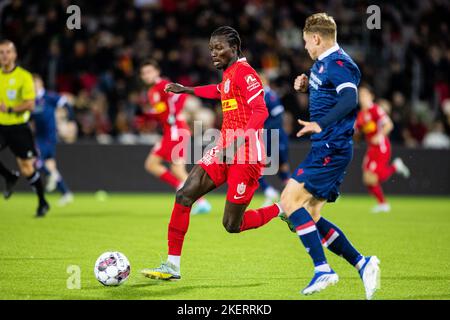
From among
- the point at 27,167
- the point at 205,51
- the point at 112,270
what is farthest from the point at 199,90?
the point at 205,51

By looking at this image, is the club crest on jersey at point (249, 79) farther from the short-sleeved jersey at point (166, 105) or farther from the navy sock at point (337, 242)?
the short-sleeved jersey at point (166, 105)

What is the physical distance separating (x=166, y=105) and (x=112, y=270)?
7108 millimetres

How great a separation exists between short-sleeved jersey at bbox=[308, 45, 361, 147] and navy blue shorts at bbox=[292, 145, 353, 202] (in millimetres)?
73

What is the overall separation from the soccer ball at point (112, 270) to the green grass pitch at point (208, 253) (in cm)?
9

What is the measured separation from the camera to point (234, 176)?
7.12m

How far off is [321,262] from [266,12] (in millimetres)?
16102

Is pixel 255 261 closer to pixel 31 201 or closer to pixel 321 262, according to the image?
pixel 321 262

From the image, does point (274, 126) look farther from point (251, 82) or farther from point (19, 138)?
point (251, 82)

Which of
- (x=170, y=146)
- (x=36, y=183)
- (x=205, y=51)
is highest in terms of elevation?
(x=205, y=51)

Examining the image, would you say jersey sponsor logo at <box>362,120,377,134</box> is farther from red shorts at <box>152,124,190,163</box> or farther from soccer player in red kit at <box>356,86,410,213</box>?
red shorts at <box>152,124,190,163</box>

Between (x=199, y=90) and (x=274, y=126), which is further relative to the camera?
(x=274, y=126)
